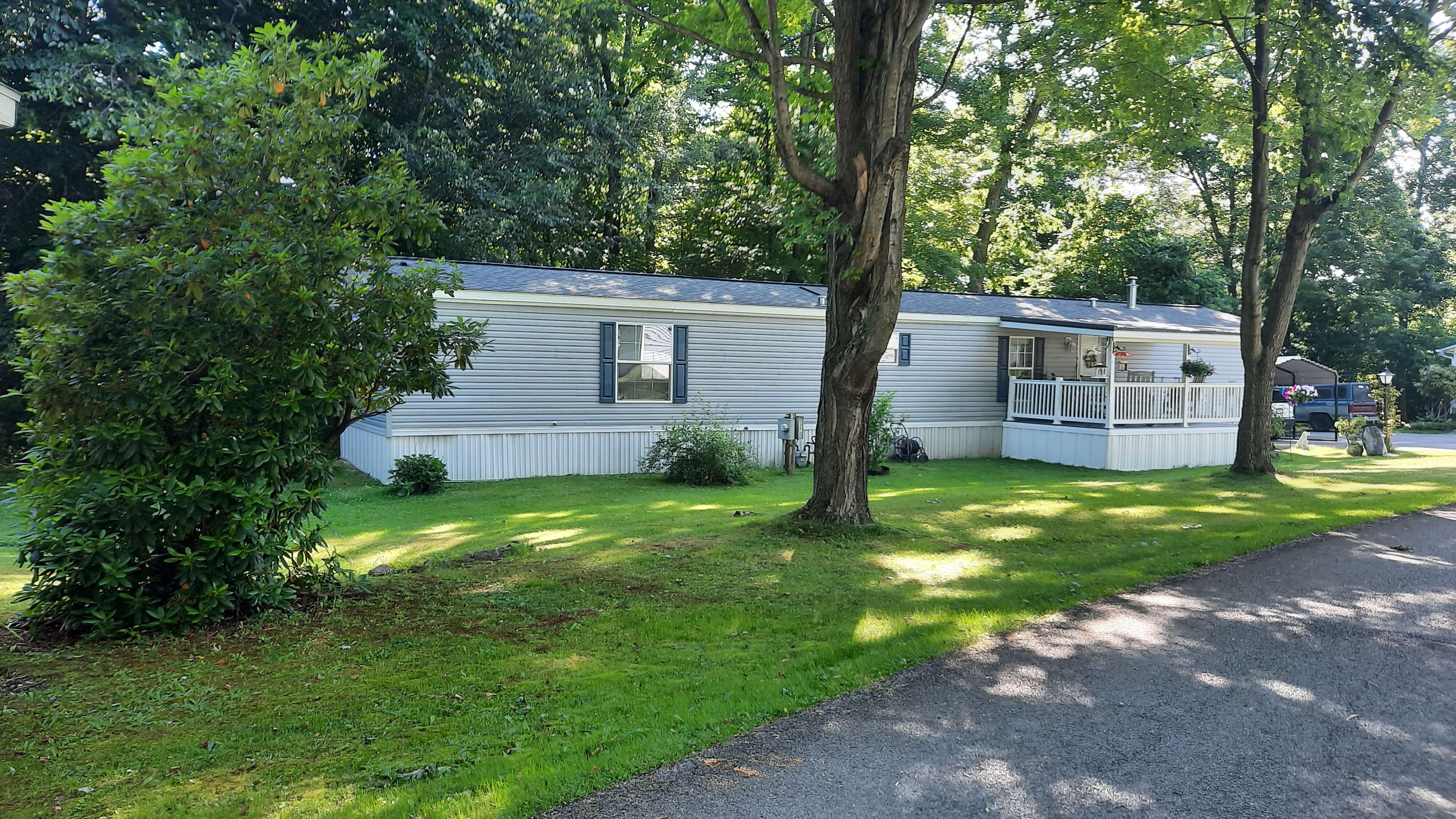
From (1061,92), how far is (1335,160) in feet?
12.9

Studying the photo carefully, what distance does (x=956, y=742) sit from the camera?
416cm

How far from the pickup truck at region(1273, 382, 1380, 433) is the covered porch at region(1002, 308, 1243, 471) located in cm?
902

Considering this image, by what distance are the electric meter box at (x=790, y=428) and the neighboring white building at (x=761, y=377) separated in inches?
21.8

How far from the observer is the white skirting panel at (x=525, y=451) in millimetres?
14969

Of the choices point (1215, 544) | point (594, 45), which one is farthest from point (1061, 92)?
point (594, 45)

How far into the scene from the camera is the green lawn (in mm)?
3723

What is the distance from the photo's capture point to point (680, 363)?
16.7 metres

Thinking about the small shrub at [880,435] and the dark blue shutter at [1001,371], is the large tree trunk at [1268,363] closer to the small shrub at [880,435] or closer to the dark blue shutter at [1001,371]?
the small shrub at [880,435]

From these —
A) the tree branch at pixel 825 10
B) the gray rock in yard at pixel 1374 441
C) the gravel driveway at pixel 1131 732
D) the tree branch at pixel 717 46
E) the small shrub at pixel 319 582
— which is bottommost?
the gravel driveway at pixel 1131 732

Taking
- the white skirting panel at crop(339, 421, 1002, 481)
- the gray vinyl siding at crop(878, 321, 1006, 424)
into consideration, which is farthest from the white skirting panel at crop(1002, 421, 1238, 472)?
the white skirting panel at crop(339, 421, 1002, 481)

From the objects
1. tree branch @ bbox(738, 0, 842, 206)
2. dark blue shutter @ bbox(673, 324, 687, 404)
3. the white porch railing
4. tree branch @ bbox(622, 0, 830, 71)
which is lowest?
the white porch railing

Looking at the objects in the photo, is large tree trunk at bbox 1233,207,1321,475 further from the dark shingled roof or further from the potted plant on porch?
the potted plant on porch

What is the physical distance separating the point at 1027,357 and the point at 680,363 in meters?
8.76

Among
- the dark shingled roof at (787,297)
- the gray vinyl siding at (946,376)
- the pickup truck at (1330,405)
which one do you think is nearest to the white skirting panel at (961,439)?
the gray vinyl siding at (946,376)
